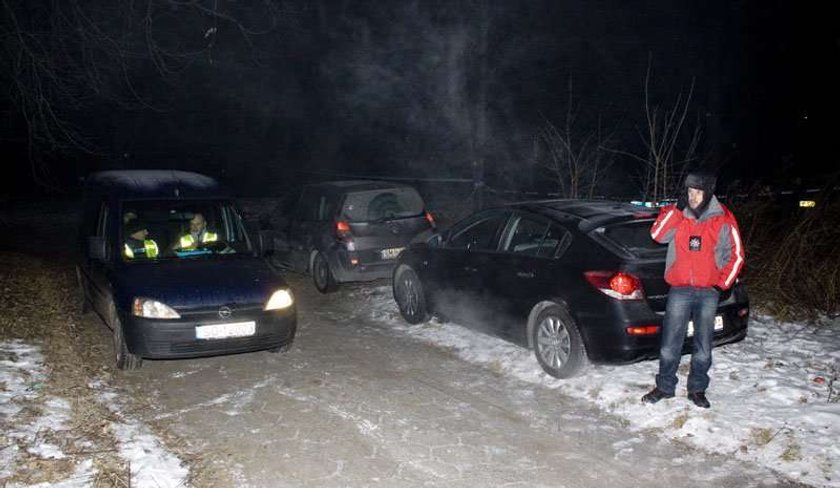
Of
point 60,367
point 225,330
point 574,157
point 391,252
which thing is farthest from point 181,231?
point 574,157

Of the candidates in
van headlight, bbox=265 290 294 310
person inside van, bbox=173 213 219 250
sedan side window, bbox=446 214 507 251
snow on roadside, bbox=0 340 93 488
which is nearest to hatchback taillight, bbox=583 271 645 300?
sedan side window, bbox=446 214 507 251

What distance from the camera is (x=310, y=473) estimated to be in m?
4.71

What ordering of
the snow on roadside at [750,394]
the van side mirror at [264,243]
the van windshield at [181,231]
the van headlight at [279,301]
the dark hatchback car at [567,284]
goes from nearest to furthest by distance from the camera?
1. the snow on roadside at [750,394]
2. the dark hatchback car at [567,284]
3. the van headlight at [279,301]
4. the van windshield at [181,231]
5. the van side mirror at [264,243]

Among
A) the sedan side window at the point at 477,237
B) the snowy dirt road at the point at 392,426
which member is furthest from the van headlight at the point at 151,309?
the sedan side window at the point at 477,237

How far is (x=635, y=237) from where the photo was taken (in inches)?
252

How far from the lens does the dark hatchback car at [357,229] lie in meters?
10.1

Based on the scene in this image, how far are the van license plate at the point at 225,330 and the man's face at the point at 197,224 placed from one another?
5.29ft

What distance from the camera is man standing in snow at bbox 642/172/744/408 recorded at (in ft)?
17.9

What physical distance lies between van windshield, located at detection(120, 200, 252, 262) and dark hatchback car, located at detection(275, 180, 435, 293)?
2.44m

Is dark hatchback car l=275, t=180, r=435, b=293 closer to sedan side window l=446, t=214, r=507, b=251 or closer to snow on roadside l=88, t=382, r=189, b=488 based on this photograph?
sedan side window l=446, t=214, r=507, b=251

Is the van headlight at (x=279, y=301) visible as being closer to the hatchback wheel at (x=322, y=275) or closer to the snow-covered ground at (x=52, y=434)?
the snow-covered ground at (x=52, y=434)

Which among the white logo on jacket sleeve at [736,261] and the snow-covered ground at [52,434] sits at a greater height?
the white logo on jacket sleeve at [736,261]

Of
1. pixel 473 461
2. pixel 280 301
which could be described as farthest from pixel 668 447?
pixel 280 301

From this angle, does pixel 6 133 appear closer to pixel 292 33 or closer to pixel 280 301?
pixel 292 33
